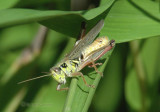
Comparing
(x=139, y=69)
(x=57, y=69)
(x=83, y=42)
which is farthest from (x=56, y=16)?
(x=139, y=69)

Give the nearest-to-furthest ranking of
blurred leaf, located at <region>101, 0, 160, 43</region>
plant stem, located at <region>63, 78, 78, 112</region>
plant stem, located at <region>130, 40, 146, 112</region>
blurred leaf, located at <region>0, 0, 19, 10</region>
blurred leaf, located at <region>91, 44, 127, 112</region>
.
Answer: plant stem, located at <region>63, 78, 78, 112</region> < blurred leaf, located at <region>101, 0, 160, 43</region> < blurred leaf, located at <region>0, 0, 19, 10</region> < plant stem, located at <region>130, 40, 146, 112</region> < blurred leaf, located at <region>91, 44, 127, 112</region>

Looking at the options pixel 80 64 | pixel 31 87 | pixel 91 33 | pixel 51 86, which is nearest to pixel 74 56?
pixel 80 64

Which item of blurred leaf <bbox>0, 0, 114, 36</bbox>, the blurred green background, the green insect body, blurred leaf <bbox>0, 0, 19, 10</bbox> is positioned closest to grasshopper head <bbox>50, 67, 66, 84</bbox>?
the green insect body

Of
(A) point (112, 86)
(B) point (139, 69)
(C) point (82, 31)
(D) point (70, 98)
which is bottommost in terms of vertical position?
(A) point (112, 86)

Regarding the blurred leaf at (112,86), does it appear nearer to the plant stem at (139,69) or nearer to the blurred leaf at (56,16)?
the plant stem at (139,69)

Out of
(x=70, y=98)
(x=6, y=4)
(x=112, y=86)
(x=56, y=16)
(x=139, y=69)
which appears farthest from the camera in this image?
(x=112, y=86)

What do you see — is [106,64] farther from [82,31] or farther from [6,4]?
[6,4]

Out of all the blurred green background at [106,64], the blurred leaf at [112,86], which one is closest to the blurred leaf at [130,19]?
the blurred green background at [106,64]

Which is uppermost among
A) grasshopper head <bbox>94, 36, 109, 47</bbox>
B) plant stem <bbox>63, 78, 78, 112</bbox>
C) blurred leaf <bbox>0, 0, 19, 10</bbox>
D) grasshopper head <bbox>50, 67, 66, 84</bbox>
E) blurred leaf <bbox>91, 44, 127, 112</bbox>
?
blurred leaf <bbox>0, 0, 19, 10</bbox>

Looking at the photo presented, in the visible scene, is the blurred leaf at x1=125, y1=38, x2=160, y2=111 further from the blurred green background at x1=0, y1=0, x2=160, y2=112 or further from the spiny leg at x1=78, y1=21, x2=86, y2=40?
the spiny leg at x1=78, y1=21, x2=86, y2=40
